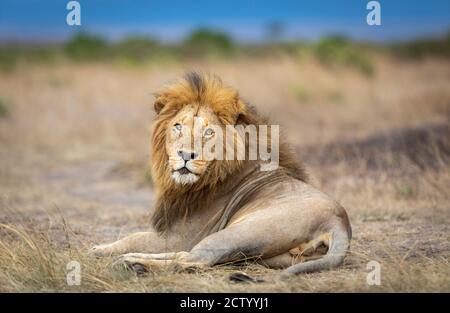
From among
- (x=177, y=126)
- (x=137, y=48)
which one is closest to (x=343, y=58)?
(x=137, y=48)

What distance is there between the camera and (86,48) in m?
30.7

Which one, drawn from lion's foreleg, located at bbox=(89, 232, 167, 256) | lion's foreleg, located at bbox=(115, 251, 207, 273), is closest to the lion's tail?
lion's foreleg, located at bbox=(115, 251, 207, 273)

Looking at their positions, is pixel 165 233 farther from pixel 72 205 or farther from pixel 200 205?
pixel 72 205

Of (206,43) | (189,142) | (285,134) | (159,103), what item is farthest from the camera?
(206,43)

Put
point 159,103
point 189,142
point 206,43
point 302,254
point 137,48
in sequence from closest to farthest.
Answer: point 302,254
point 189,142
point 159,103
point 137,48
point 206,43

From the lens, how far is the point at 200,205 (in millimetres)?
5984

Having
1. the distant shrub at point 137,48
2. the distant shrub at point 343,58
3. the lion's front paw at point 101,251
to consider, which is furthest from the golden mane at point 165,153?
the distant shrub at point 137,48

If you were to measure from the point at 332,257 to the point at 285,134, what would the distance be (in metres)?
1.24

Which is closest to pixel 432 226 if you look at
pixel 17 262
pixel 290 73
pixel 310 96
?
pixel 17 262

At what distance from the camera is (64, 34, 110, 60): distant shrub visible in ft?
94.7

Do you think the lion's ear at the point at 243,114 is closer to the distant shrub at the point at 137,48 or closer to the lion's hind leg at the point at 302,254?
the lion's hind leg at the point at 302,254

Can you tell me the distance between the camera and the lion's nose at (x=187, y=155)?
18.7 ft

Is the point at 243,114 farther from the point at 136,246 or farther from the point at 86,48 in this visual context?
the point at 86,48

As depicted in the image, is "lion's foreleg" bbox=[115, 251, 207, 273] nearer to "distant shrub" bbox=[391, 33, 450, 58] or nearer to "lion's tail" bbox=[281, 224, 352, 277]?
"lion's tail" bbox=[281, 224, 352, 277]
